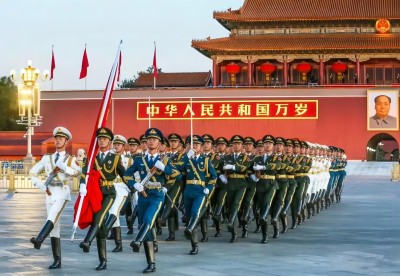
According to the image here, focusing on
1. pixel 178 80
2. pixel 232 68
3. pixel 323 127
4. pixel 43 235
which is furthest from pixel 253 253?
pixel 178 80

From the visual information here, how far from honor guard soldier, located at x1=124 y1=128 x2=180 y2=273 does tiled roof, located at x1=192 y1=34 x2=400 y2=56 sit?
124 feet

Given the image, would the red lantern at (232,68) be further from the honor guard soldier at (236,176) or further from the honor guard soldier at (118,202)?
the honor guard soldier at (118,202)

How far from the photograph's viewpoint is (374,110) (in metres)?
44.9

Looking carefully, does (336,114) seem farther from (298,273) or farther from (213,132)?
(298,273)

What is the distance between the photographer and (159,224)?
13594mm

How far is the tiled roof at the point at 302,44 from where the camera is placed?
154ft

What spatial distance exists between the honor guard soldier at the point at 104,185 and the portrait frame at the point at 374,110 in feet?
118

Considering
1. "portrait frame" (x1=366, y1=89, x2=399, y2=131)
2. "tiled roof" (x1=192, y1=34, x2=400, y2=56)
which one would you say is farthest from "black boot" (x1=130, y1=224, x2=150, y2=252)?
"tiled roof" (x1=192, y1=34, x2=400, y2=56)

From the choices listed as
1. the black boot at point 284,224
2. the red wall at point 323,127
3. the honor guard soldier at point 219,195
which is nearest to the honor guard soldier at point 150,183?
the honor guard soldier at point 219,195

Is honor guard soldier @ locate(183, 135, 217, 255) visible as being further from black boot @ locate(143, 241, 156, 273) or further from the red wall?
the red wall

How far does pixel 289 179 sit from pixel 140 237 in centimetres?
551

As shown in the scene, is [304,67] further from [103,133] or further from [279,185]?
[103,133]

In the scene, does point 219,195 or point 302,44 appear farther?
point 302,44

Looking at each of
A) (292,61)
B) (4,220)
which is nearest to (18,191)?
(4,220)
